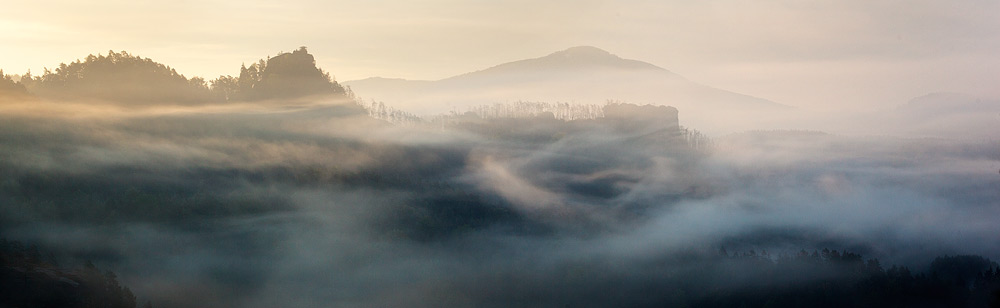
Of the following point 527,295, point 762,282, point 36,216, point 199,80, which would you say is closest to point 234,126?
→ point 199,80

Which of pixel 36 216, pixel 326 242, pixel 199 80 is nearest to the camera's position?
pixel 36 216

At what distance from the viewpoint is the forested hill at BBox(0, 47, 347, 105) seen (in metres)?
106

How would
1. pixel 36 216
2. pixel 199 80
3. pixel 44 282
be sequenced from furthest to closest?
pixel 199 80
pixel 36 216
pixel 44 282

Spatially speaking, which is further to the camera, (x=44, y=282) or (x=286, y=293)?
(x=286, y=293)

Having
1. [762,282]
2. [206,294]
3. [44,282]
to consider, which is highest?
[44,282]

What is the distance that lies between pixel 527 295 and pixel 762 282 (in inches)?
2093

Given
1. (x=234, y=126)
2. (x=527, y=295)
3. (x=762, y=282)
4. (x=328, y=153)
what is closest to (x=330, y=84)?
(x=328, y=153)

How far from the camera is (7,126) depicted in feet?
320

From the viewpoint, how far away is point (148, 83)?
113625 millimetres

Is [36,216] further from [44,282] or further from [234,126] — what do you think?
[234,126]

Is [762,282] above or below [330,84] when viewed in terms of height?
below

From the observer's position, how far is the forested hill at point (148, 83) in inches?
4190

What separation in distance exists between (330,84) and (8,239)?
62.2 meters

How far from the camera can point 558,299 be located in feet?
574
